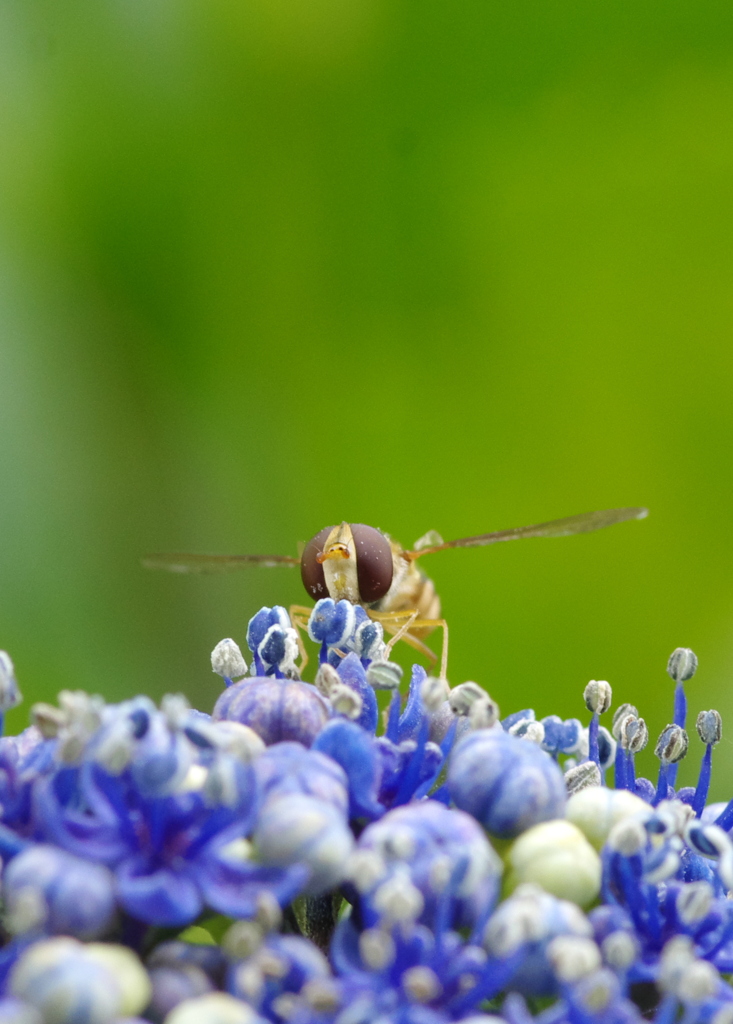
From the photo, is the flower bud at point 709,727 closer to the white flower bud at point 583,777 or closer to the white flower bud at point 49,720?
the white flower bud at point 583,777

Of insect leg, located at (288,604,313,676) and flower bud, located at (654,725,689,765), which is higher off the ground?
insect leg, located at (288,604,313,676)

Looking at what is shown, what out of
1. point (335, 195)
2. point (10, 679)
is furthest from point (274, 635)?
point (335, 195)

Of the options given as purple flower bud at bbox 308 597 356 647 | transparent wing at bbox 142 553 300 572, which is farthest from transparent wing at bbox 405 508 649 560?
purple flower bud at bbox 308 597 356 647

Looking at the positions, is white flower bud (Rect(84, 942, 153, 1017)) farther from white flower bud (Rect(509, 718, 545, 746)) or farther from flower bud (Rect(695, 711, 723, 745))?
flower bud (Rect(695, 711, 723, 745))

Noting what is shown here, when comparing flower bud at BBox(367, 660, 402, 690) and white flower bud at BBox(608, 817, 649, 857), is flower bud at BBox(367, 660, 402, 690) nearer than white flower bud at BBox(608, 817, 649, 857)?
No

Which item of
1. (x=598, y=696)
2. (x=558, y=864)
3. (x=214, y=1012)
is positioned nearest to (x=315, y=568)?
(x=598, y=696)

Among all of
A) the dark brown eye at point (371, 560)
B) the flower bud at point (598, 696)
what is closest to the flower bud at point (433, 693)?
the flower bud at point (598, 696)
